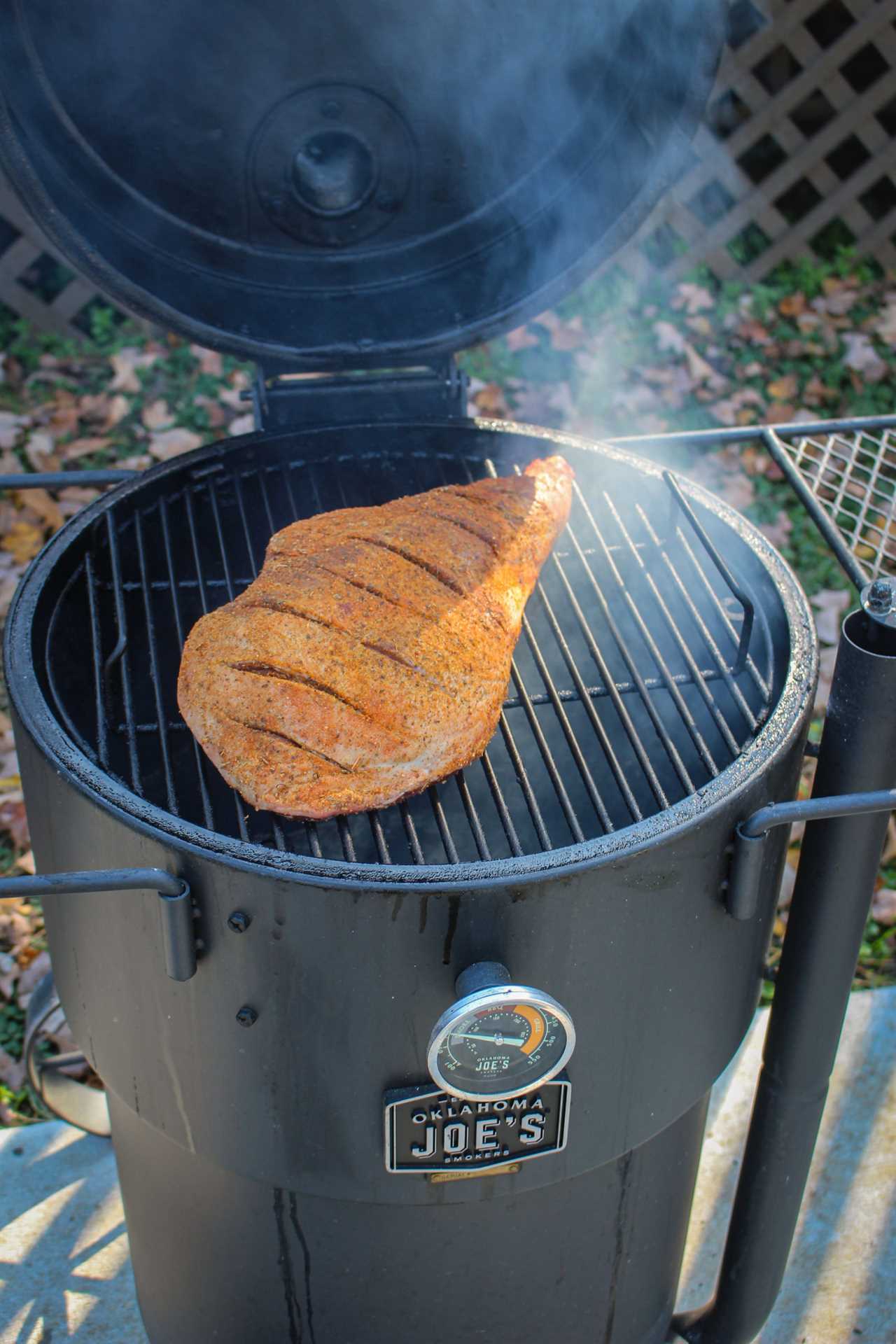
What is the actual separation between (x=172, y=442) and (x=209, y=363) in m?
0.72

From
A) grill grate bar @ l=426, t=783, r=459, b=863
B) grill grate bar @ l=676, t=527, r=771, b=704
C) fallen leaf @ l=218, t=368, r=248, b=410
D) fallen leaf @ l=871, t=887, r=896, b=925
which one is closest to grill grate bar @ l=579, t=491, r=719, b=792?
grill grate bar @ l=676, t=527, r=771, b=704

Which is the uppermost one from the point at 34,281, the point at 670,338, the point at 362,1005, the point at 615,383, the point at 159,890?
the point at 34,281

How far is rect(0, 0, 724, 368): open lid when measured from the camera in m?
2.60

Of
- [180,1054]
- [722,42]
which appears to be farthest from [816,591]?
[180,1054]

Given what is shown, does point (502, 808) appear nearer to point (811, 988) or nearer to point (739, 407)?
point (811, 988)

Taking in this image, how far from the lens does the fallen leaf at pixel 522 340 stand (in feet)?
22.0

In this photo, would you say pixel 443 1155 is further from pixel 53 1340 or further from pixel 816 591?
pixel 816 591

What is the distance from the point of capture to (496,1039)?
191 centimetres

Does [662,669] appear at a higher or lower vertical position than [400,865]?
higher

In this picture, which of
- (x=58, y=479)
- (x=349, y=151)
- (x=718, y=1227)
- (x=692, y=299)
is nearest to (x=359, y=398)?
(x=349, y=151)

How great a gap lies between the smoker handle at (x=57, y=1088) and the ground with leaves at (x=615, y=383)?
221 centimetres

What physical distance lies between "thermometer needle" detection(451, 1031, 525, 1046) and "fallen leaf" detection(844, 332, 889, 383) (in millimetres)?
5429

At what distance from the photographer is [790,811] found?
6.43ft

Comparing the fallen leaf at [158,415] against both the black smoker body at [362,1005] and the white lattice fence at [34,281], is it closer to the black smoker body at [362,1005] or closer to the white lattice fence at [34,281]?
the white lattice fence at [34,281]
